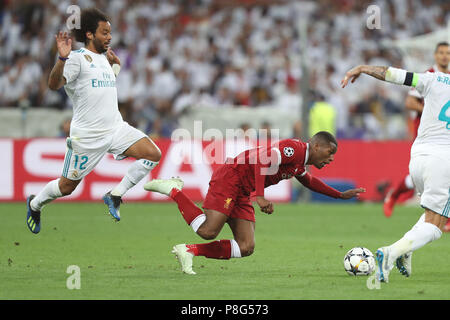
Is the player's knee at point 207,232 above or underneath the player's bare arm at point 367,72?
underneath

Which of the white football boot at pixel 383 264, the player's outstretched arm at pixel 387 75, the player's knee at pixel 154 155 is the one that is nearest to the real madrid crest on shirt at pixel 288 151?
the player's outstretched arm at pixel 387 75

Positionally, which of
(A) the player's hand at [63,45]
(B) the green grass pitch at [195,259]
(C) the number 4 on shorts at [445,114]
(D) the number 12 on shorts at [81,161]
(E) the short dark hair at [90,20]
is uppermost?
(E) the short dark hair at [90,20]

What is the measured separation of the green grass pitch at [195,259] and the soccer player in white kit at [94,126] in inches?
31.2

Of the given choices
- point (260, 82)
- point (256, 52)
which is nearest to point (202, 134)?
point (260, 82)

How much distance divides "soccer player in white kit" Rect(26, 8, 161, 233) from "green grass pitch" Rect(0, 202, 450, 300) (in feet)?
2.60

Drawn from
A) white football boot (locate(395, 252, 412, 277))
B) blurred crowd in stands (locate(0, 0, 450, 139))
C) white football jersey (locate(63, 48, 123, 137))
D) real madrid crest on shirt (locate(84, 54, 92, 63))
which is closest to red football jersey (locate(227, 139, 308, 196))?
white football boot (locate(395, 252, 412, 277))

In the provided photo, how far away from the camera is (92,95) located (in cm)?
972

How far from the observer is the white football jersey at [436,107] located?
26.0 feet

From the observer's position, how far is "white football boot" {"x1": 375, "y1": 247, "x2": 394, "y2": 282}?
7574 millimetres

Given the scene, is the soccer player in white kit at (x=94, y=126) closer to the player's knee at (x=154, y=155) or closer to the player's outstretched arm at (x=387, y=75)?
the player's knee at (x=154, y=155)

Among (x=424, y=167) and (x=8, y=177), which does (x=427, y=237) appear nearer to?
(x=424, y=167)

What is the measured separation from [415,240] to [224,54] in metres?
16.6

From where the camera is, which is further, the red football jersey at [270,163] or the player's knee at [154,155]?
the player's knee at [154,155]

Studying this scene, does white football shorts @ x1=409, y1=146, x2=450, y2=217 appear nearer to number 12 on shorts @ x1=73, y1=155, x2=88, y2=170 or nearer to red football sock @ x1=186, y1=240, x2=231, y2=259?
red football sock @ x1=186, y1=240, x2=231, y2=259
